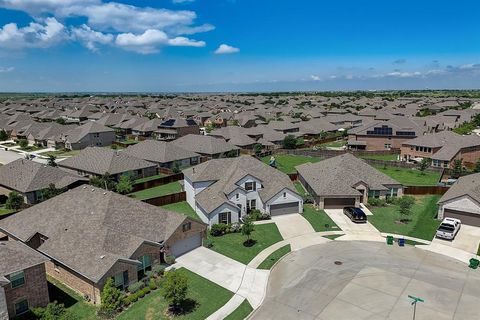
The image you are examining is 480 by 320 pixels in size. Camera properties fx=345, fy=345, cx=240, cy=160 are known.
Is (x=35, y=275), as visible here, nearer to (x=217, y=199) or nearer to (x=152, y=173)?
(x=217, y=199)

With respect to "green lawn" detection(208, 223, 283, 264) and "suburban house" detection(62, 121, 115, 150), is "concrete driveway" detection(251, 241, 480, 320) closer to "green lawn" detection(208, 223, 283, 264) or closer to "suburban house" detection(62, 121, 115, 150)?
"green lawn" detection(208, 223, 283, 264)

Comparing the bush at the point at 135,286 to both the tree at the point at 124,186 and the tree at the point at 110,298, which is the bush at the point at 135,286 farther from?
the tree at the point at 124,186

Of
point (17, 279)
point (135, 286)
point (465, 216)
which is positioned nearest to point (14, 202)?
point (17, 279)

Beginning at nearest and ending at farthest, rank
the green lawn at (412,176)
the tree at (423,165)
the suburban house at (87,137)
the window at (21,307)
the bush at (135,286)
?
1. the window at (21,307)
2. the bush at (135,286)
3. the green lawn at (412,176)
4. the tree at (423,165)
5. the suburban house at (87,137)

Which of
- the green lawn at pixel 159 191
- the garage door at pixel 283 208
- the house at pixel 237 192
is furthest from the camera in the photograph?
the green lawn at pixel 159 191

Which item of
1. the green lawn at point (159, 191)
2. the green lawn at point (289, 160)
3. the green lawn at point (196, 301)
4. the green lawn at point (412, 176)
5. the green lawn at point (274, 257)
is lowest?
the green lawn at point (196, 301)

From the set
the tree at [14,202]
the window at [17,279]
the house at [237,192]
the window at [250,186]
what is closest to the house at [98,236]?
the window at [17,279]

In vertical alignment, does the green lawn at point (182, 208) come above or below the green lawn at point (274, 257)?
above
